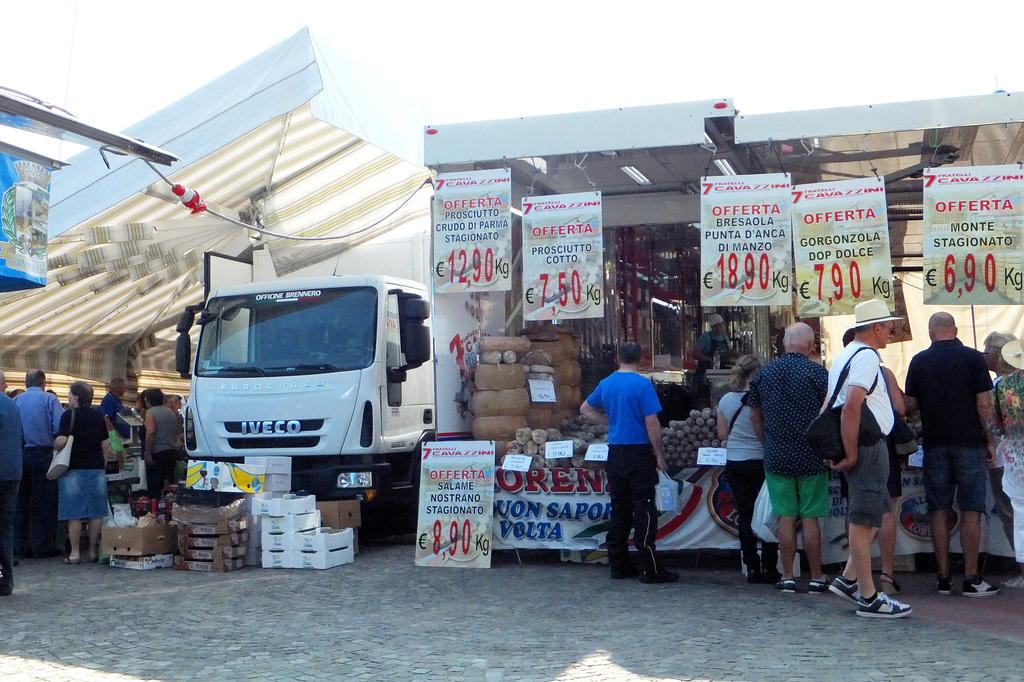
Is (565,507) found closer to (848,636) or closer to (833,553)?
(833,553)

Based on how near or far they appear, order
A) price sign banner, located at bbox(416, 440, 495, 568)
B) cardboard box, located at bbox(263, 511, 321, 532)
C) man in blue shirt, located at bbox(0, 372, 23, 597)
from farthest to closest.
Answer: cardboard box, located at bbox(263, 511, 321, 532)
price sign banner, located at bbox(416, 440, 495, 568)
man in blue shirt, located at bbox(0, 372, 23, 597)

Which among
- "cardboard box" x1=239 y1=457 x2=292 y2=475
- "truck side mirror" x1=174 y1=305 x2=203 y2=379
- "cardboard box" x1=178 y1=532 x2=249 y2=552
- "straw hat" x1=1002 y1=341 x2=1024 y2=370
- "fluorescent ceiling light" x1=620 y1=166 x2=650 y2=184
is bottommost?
"cardboard box" x1=178 y1=532 x2=249 y2=552

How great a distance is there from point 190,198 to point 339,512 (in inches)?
144

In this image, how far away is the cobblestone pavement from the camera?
516 centimetres

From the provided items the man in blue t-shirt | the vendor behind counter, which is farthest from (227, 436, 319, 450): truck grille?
the vendor behind counter

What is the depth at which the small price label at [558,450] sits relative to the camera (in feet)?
27.4

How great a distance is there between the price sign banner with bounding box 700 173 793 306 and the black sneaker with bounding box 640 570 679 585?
6.66 feet

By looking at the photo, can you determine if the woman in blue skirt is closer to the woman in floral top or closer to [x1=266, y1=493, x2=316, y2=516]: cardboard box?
[x1=266, y1=493, x2=316, y2=516]: cardboard box

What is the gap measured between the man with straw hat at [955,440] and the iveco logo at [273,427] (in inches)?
212

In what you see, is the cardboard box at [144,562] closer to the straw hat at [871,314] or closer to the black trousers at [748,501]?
the black trousers at [748,501]

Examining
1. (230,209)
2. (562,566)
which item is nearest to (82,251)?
(230,209)

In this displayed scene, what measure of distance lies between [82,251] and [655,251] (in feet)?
21.3

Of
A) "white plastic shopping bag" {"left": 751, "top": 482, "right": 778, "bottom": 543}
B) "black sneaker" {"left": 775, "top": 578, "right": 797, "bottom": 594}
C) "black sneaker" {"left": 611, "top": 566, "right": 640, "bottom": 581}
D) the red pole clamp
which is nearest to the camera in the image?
"black sneaker" {"left": 775, "top": 578, "right": 797, "bottom": 594}

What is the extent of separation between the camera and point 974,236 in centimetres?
729
